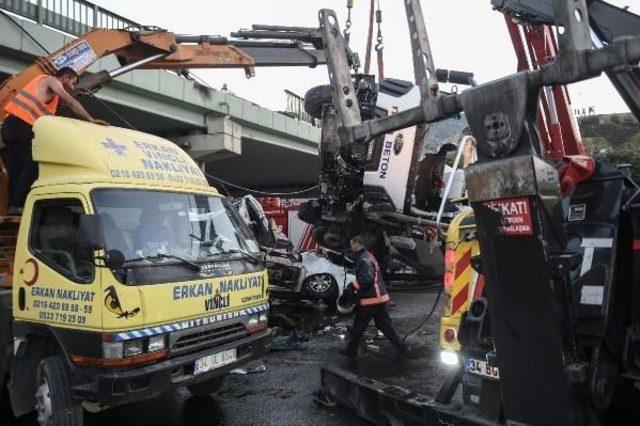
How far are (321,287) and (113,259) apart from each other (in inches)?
261

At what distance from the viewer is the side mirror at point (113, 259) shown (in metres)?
4.23

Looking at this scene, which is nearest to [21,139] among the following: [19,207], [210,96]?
[19,207]

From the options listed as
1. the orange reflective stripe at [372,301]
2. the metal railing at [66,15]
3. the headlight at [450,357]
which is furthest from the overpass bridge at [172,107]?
the headlight at [450,357]

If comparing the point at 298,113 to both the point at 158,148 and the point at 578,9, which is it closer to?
the point at 158,148

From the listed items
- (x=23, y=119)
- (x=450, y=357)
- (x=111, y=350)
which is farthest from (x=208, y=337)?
(x=23, y=119)

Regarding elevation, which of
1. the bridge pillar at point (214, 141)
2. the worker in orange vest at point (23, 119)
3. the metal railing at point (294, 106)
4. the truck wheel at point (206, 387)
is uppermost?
the metal railing at point (294, 106)

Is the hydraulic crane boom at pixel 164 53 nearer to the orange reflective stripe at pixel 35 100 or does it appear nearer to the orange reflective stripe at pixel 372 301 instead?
the orange reflective stripe at pixel 35 100

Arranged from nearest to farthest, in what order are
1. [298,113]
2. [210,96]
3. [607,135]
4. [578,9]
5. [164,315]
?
[578,9] < [164,315] < [210,96] < [298,113] < [607,135]

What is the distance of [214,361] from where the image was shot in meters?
4.75

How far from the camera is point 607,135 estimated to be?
44188mm

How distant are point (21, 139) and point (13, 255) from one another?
1.27m

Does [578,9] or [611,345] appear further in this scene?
[611,345]

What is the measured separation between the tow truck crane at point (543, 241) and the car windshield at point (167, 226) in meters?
2.54

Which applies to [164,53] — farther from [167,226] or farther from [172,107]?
[172,107]
